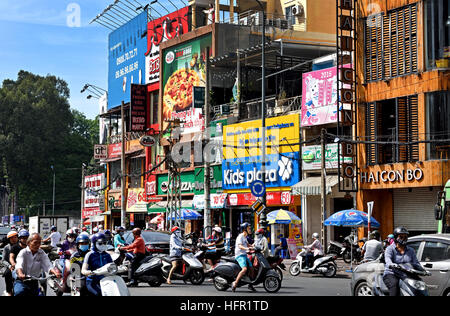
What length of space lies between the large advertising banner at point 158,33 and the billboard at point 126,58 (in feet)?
3.86

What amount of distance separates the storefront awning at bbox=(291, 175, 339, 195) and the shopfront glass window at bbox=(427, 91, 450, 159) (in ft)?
19.1

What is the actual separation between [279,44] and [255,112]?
4.46 metres

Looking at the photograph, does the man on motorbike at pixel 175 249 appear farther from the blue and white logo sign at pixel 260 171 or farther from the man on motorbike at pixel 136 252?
the blue and white logo sign at pixel 260 171

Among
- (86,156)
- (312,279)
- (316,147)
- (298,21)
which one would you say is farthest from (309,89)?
(86,156)

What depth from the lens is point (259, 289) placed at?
2056 cm

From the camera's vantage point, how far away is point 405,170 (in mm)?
34781

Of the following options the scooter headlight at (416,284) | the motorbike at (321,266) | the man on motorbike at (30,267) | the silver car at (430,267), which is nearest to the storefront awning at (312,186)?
the motorbike at (321,266)

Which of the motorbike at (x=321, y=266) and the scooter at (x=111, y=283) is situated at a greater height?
the scooter at (x=111, y=283)

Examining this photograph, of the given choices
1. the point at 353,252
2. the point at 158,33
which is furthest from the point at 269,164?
the point at 158,33

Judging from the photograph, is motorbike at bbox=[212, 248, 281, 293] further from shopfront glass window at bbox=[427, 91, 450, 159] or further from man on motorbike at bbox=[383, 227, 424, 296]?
shopfront glass window at bbox=[427, 91, 450, 159]

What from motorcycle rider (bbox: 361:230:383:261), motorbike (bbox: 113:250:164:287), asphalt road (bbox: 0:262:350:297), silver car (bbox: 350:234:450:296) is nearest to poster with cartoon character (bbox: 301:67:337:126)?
asphalt road (bbox: 0:262:350:297)

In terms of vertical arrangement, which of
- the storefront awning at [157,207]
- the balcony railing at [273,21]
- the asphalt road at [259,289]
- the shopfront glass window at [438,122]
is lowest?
the asphalt road at [259,289]

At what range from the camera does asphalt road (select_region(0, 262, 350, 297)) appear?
19016mm

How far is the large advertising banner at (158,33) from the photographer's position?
57000mm
